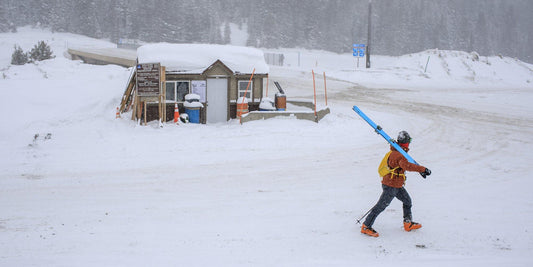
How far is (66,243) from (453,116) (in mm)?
19138

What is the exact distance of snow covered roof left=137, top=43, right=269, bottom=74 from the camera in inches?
681

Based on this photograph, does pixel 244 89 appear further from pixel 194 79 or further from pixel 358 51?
pixel 358 51

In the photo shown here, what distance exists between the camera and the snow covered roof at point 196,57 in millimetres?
17295

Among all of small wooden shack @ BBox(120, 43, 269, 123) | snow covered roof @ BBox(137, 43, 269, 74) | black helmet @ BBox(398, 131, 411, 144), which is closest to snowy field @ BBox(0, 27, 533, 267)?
small wooden shack @ BBox(120, 43, 269, 123)

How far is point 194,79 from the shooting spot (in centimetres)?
1758

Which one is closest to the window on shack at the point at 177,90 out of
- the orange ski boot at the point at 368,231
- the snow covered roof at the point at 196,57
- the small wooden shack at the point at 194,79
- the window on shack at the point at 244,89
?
the small wooden shack at the point at 194,79

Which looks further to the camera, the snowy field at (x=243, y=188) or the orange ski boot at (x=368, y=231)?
the orange ski boot at (x=368, y=231)

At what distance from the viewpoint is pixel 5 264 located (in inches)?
234

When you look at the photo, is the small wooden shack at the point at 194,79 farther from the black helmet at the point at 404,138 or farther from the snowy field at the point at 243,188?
the black helmet at the point at 404,138

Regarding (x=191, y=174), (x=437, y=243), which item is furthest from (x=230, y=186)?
(x=437, y=243)

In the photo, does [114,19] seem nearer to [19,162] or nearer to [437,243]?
[19,162]

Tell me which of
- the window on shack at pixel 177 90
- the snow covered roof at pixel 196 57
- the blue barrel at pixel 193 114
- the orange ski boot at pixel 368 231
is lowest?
the orange ski boot at pixel 368 231

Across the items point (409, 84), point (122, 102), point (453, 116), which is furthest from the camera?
point (409, 84)

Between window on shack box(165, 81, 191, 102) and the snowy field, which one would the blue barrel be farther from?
window on shack box(165, 81, 191, 102)
